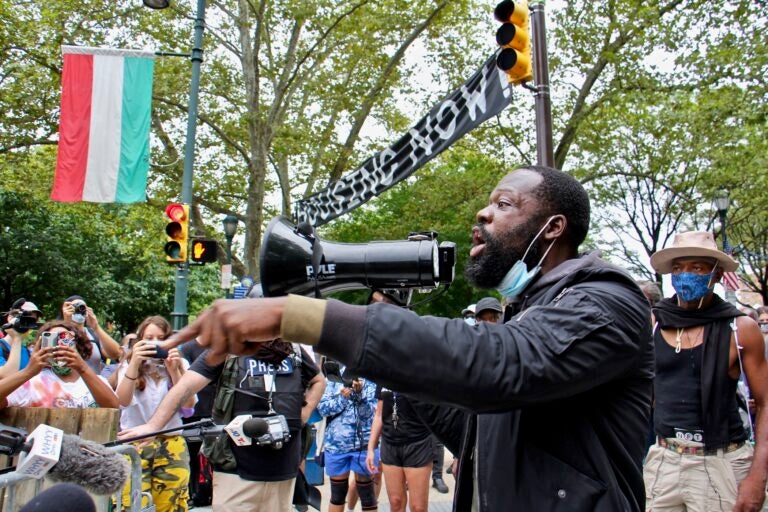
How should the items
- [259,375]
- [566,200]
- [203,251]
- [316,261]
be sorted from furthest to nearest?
[203,251] → [259,375] → [566,200] → [316,261]

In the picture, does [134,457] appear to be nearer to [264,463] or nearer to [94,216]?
[264,463]

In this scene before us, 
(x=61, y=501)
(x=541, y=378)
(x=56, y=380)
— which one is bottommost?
(x=56, y=380)

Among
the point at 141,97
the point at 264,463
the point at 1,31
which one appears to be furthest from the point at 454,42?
the point at 264,463

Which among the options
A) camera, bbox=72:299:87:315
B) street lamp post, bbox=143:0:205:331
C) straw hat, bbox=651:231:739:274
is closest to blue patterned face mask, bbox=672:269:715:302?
straw hat, bbox=651:231:739:274

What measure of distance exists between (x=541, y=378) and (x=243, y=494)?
3.83m

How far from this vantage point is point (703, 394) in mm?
4301

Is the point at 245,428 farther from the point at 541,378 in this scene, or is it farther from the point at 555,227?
the point at 541,378

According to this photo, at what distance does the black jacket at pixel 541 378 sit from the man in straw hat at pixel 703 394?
8.90 ft

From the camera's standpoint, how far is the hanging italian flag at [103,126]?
11664 millimetres

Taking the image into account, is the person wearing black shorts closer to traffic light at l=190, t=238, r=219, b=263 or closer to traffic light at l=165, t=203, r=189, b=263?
traffic light at l=165, t=203, r=189, b=263

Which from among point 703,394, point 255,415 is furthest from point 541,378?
point 255,415

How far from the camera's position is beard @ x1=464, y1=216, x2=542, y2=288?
204 cm

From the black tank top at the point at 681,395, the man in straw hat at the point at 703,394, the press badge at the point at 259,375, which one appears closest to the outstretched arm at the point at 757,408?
the man in straw hat at the point at 703,394

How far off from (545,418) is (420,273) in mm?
537
